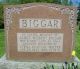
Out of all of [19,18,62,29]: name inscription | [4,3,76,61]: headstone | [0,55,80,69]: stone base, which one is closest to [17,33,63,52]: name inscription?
[4,3,76,61]: headstone

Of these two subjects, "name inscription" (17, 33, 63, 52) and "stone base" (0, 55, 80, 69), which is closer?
"stone base" (0, 55, 80, 69)

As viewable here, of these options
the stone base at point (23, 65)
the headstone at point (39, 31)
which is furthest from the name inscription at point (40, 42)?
the stone base at point (23, 65)

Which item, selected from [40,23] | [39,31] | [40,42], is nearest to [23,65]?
[40,42]

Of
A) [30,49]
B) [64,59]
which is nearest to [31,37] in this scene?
[30,49]

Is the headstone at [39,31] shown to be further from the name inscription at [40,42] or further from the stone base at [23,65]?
the stone base at [23,65]

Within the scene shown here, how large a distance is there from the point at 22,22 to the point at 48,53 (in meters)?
0.82

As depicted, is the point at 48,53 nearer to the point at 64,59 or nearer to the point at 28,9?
the point at 64,59

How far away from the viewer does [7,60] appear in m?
8.06

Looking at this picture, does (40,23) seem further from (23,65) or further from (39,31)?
(23,65)

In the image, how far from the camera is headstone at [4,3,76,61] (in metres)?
7.86

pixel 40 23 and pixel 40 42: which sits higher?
pixel 40 23

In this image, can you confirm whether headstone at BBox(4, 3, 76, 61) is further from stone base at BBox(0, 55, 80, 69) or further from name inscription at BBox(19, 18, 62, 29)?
stone base at BBox(0, 55, 80, 69)

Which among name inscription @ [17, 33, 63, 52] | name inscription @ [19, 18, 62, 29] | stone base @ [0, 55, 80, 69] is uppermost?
name inscription @ [19, 18, 62, 29]

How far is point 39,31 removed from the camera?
7.92 m
